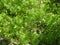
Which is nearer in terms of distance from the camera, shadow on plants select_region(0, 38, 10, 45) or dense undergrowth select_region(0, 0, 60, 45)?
dense undergrowth select_region(0, 0, 60, 45)

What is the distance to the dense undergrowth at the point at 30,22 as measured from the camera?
251 cm

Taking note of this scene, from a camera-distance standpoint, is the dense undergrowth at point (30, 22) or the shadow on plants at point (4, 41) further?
the shadow on plants at point (4, 41)

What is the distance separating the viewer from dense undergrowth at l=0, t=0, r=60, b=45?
251 centimetres

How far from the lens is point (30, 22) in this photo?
2562 mm

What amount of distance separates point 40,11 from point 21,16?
269 mm

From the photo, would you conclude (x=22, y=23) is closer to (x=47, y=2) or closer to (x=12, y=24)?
(x=12, y=24)

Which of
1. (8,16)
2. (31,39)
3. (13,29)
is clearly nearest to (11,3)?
(8,16)

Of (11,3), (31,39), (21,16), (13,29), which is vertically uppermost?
(11,3)

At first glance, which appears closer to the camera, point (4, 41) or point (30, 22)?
point (30, 22)

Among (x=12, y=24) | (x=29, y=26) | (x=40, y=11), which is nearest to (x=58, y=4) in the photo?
(x=40, y=11)

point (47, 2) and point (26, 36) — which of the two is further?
point (47, 2)

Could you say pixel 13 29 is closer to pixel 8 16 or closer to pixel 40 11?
pixel 8 16

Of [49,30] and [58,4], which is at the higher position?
[58,4]

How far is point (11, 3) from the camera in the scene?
2680 mm
